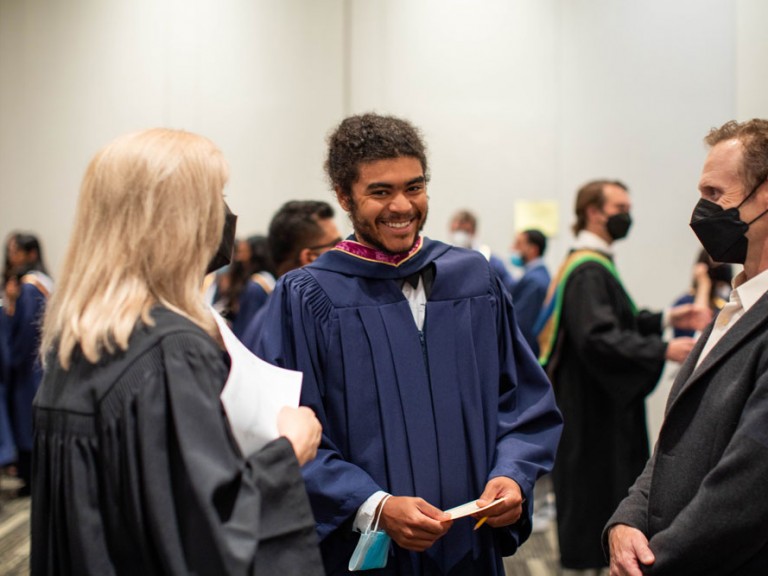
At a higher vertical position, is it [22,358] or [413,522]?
[413,522]

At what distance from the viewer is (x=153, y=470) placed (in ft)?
4.30

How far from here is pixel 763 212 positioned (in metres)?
1.96

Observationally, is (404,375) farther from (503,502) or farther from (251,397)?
(251,397)

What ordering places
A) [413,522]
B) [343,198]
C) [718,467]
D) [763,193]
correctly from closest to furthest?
[718,467] < [413,522] < [763,193] < [343,198]

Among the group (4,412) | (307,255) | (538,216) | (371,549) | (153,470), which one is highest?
(538,216)

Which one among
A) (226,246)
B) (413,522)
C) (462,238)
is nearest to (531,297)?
(462,238)

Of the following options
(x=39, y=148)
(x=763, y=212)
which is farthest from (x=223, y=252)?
(x=39, y=148)

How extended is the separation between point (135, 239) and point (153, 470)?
0.39 meters

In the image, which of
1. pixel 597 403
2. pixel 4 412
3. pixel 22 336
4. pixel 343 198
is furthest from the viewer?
pixel 22 336

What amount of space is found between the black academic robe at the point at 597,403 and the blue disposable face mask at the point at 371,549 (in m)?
2.16

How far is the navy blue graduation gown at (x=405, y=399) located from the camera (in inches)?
79.7

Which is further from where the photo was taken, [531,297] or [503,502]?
[531,297]

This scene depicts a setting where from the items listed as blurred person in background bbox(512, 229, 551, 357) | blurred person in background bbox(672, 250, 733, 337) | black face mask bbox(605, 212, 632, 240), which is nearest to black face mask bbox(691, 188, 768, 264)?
black face mask bbox(605, 212, 632, 240)

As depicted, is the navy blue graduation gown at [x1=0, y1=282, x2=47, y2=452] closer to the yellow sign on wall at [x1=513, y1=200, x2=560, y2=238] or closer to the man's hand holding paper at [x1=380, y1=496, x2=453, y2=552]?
the yellow sign on wall at [x1=513, y1=200, x2=560, y2=238]
